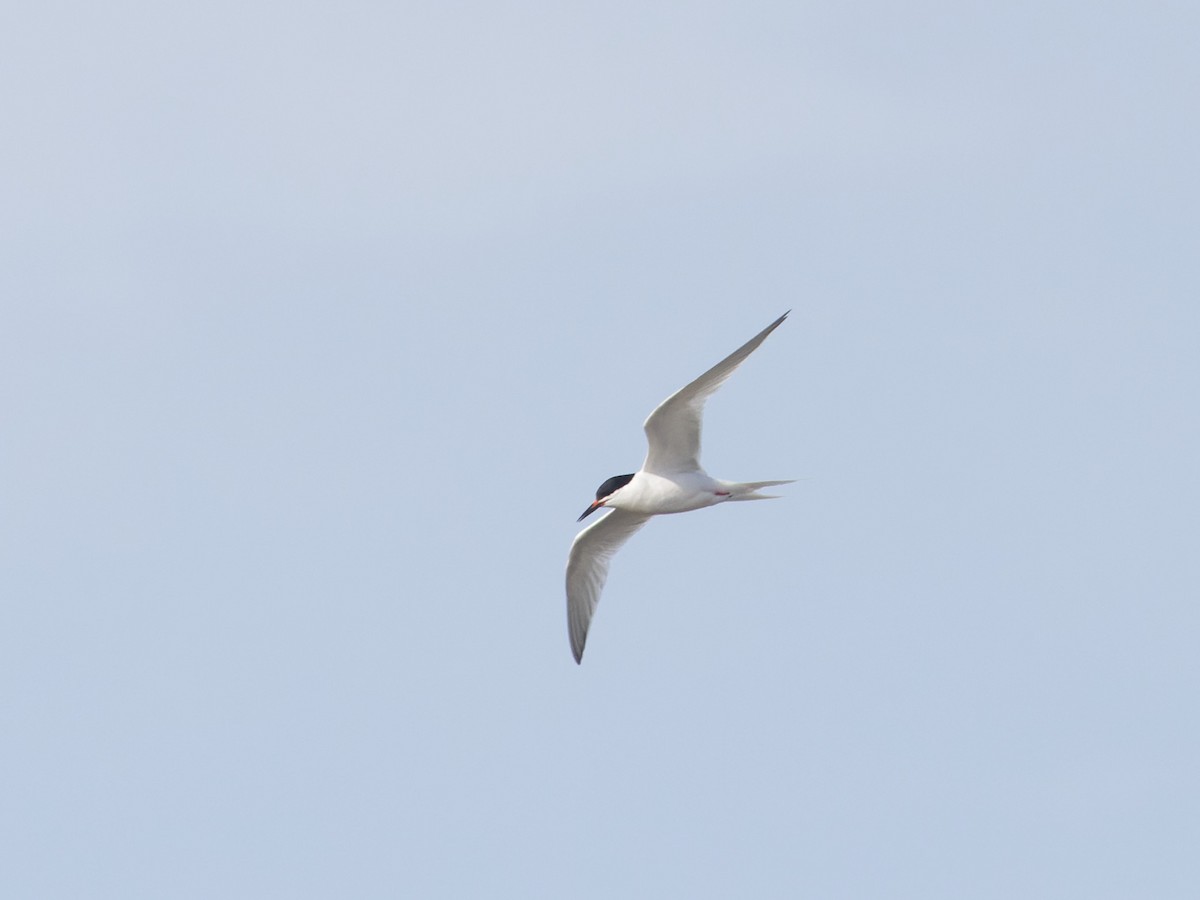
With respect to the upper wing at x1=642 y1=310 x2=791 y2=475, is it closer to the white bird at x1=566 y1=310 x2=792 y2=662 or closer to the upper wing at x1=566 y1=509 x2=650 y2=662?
the white bird at x1=566 y1=310 x2=792 y2=662

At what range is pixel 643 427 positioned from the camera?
1989 cm

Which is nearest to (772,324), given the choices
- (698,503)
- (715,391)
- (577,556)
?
(715,391)

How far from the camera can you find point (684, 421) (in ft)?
64.8

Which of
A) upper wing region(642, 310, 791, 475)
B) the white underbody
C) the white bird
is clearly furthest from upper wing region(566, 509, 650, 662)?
upper wing region(642, 310, 791, 475)

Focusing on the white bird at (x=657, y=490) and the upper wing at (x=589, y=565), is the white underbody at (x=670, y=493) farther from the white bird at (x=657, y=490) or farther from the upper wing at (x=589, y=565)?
the upper wing at (x=589, y=565)

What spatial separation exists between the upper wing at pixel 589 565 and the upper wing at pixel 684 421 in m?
1.86

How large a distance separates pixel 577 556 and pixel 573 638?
107 centimetres

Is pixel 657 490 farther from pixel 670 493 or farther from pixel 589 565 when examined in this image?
pixel 589 565

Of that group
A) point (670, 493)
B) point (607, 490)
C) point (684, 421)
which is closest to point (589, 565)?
point (607, 490)

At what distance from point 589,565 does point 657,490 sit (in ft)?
7.98

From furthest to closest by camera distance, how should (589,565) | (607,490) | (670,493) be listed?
(589,565) < (607,490) < (670,493)

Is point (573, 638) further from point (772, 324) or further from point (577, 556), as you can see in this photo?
point (772, 324)

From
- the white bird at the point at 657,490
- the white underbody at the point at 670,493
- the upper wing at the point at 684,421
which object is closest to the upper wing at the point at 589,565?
the white bird at the point at 657,490

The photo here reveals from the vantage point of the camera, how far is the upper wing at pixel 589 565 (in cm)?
2238
